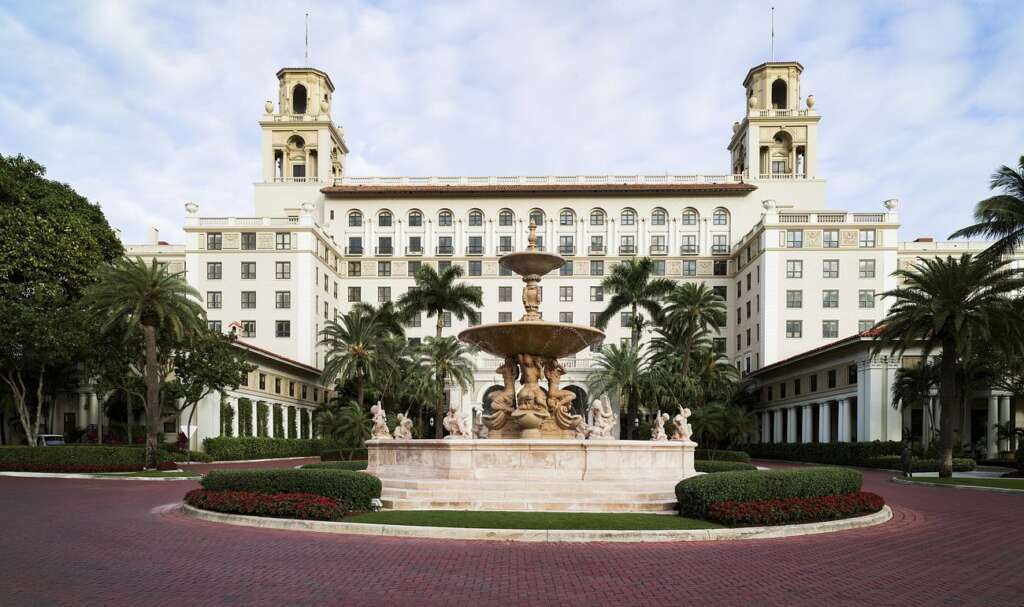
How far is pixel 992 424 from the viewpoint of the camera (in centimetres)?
4991

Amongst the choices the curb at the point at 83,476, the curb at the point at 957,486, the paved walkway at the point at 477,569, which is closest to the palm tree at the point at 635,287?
the curb at the point at 957,486

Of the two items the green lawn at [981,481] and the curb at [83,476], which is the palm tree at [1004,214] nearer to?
the green lawn at [981,481]

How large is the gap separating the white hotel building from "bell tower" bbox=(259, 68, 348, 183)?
15 cm

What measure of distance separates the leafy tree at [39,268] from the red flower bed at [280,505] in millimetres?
25949

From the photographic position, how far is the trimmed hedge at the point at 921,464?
4150 centimetres

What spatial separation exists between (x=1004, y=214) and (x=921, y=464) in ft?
51.6

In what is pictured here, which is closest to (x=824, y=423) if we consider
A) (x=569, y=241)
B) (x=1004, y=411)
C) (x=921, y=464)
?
(x=1004, y=411)

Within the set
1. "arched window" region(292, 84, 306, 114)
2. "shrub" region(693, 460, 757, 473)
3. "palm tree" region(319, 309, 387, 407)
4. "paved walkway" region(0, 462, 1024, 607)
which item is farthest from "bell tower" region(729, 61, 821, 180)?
"paved walkway" region(0, 462, 1024, 607)

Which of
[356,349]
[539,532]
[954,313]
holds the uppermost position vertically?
[954,313]

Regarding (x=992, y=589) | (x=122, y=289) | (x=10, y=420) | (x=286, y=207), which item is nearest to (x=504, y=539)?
(x=992, y=589)

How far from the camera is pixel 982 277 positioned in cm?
3503

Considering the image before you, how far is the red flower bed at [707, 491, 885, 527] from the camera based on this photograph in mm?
15641

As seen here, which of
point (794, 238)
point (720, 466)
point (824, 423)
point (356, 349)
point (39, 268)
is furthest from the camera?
point (794, 238)

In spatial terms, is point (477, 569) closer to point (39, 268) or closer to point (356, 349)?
point (39, 268)
